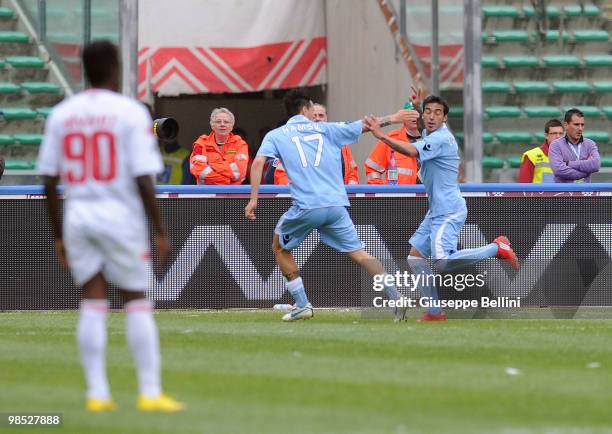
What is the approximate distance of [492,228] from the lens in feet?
54.6

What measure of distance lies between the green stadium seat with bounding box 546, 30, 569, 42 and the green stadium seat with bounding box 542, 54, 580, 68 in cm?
28

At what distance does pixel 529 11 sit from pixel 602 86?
1.51m

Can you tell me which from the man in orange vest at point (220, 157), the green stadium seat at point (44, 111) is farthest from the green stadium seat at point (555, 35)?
the green stadium seat at point (44, 111)

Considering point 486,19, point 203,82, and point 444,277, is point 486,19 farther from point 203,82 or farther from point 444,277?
point 444,277

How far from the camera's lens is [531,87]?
21984 millimetres

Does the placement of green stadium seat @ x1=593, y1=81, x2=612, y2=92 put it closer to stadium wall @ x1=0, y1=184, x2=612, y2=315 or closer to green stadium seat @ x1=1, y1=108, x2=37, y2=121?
stadium wall @ x1=0, y1=184, x2=612, y2=315

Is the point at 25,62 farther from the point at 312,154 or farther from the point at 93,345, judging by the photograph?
the point at 93,345

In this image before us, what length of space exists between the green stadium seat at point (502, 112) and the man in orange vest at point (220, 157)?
4.96 meters

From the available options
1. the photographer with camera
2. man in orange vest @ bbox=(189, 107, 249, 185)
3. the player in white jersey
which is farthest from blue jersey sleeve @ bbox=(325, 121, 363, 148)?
the player in white jersey

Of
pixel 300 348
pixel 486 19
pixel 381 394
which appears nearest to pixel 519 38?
pixel 486 19

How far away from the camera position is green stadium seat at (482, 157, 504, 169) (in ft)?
67.6

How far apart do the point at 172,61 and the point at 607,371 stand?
13.1 metres

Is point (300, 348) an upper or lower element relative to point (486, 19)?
lower

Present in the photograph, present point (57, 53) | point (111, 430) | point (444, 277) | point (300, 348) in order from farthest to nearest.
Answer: point (57, 53) < point (444, 277) < point (300, 348) < point (111, 430)
